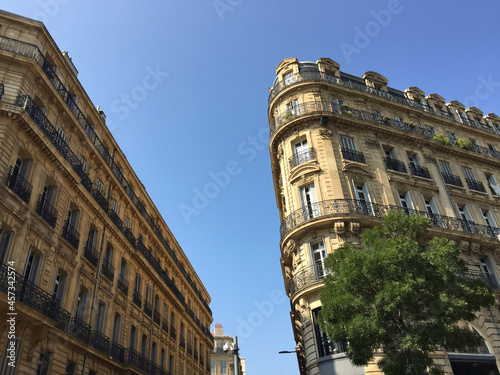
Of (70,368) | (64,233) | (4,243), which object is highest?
(64,233)

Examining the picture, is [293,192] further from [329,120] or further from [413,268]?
[413,268]

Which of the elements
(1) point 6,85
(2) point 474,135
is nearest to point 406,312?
(1) point 6,85

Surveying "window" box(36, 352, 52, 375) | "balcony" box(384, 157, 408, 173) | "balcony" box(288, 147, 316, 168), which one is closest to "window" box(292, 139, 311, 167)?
"balcony" box(288, 147, 316, 168)

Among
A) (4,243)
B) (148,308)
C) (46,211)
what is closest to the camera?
(4,243)

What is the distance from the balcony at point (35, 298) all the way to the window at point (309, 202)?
1189 cm

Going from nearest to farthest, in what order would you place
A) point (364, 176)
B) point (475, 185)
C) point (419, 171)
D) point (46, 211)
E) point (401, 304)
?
point (401, 304) → point (46, 211) → point (364, 176) → point (419, 171) → point (475, 185)

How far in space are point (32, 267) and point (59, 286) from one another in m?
1.91

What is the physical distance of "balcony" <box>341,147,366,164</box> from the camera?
22.6 meters

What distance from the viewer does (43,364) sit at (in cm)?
1398

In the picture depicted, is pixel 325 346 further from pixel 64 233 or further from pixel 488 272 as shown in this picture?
pixel 64 233

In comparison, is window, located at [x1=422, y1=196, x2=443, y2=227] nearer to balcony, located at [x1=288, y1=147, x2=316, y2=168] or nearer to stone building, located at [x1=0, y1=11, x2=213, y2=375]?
balcony, located at [x1=288, y1=147, x2=316, y2=168]

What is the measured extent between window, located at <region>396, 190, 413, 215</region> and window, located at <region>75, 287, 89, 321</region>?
17.0 m

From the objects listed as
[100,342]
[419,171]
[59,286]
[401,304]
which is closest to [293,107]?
[419,171]

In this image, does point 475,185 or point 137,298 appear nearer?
point 137,298
